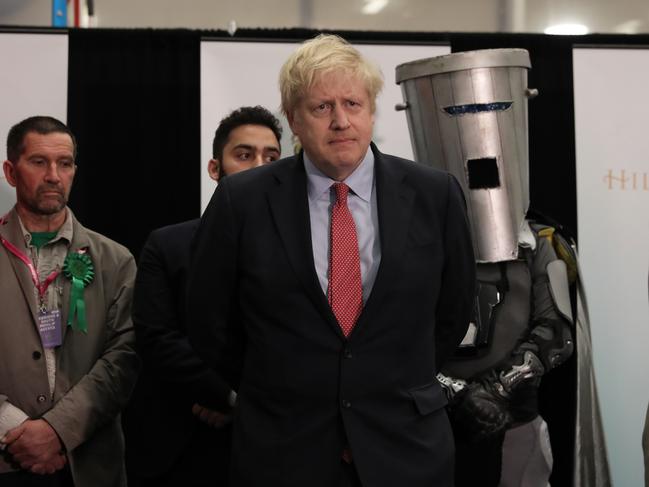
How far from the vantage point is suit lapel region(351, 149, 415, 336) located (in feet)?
6.21

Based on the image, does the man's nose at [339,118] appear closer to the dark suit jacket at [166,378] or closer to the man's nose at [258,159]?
the dark suit jacket at [166,378]

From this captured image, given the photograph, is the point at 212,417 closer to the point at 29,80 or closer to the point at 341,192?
the point at 341,192

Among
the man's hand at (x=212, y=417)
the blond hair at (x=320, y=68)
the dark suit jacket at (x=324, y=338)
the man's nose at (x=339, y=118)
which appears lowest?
the man's hand at (x=212, y=417)

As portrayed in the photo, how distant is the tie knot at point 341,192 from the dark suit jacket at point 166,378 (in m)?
0.87

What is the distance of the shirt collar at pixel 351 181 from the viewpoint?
201 centimetres

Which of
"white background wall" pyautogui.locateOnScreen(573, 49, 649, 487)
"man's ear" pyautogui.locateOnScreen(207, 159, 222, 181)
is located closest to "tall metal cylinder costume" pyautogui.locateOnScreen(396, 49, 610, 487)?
"man's ear" pyautogui.locateOnScreen(207, 159, 222, 181)

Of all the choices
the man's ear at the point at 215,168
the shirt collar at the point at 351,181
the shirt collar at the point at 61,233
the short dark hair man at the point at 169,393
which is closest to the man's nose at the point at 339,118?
the shirt collar at the point at 351,181

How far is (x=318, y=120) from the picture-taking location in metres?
1.99

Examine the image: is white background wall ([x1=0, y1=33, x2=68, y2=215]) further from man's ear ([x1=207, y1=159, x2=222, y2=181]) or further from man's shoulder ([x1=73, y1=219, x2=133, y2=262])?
man's ear ([x1=207, y1=159, x2=222, y2=181])

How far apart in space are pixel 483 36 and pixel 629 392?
70.3 inches

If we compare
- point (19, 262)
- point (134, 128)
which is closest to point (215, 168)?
point (19, 262)

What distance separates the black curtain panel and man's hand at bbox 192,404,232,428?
5.40 ft

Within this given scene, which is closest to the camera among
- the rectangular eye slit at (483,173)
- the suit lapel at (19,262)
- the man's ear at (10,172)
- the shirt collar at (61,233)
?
the suit lapel at (19,262)

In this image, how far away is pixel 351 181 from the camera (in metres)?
2.01
